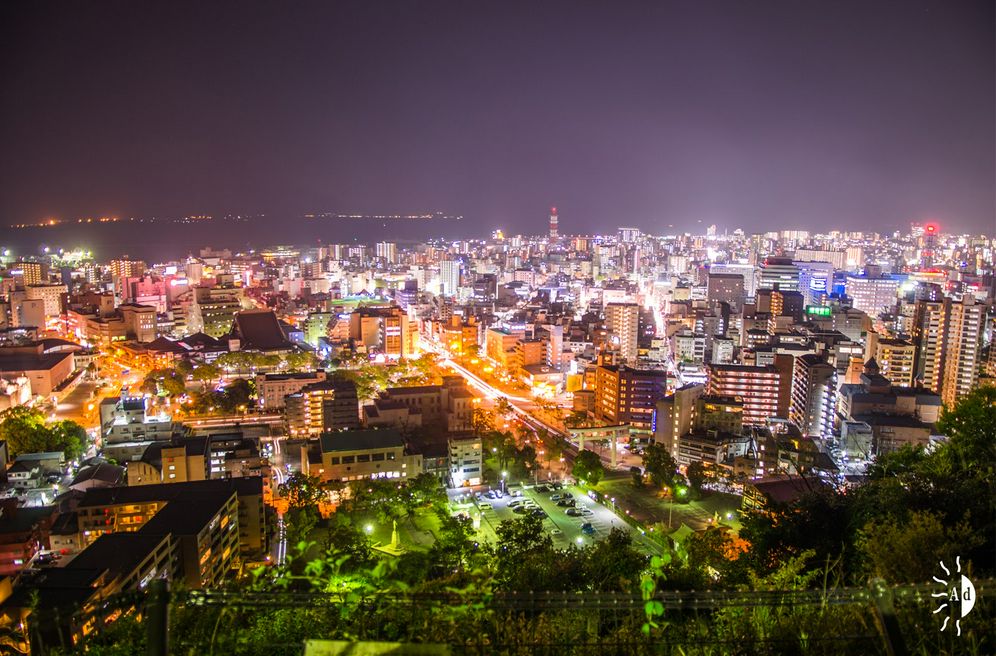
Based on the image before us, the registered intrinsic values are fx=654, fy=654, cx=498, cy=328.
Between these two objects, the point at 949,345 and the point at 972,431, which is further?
the point at 949,345

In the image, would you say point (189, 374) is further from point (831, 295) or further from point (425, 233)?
point (425, 233)

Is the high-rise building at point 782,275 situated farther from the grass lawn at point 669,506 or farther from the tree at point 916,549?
the tree at point 916,549

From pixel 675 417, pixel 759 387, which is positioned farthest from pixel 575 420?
pixel 759 387

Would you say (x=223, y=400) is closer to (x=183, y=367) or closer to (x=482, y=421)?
(x=183, y=367)

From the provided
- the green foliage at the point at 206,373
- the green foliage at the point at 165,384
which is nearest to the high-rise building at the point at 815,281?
the green foliage at the point at 206,373

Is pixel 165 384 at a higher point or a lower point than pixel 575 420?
higher

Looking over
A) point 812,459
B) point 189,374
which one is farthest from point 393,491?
point 189,374

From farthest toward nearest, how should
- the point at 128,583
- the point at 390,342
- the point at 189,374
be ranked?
the point at 390,342 < the point at 189,374 < the point at 128,583
